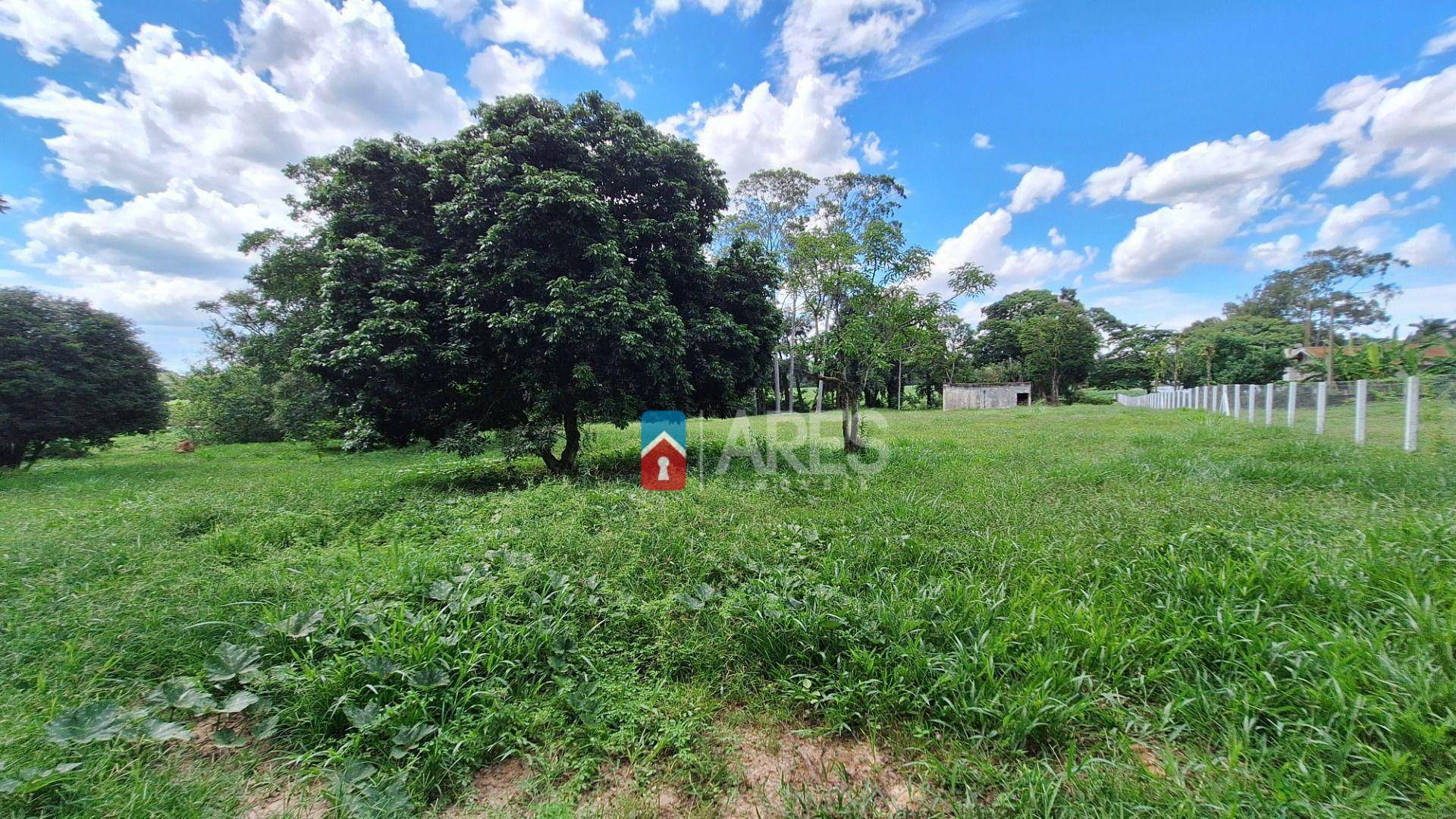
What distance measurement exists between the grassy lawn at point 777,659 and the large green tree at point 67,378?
8.87 metres

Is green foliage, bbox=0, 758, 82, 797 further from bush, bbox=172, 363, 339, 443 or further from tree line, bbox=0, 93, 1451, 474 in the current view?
bush, bbox=172, 363, 339, 443

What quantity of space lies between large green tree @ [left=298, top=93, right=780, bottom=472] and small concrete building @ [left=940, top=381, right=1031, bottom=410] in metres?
28.9

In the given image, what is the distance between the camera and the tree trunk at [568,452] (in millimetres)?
7127

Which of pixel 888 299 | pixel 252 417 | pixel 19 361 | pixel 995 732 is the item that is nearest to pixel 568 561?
pixel 995 732

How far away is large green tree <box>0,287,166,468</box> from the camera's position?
9016mm

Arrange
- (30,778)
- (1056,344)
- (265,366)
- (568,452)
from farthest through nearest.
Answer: (1056,344) < (265,366) < (568,452) < (30,778)

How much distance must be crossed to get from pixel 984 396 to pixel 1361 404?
25037 mm

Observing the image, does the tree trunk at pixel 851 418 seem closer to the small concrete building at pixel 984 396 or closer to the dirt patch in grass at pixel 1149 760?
the dirt patch in grass at pixel 1149 760

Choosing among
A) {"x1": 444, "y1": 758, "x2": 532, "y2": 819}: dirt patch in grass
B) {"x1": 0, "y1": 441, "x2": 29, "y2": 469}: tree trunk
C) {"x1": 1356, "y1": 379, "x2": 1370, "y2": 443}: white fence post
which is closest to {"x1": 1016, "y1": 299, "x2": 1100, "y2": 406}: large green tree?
{"x1": 1356, "y1": 379, "x2": 1370, "y2": 443}: white fence post

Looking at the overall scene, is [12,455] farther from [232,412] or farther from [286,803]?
[286,803]

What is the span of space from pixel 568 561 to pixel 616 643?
974mm

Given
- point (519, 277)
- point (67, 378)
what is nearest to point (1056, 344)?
point (519, 277)

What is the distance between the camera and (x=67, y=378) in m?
9.52

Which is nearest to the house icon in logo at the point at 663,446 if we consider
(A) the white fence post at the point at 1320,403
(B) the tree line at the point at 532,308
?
(B) the tree line at the point at 532,308
